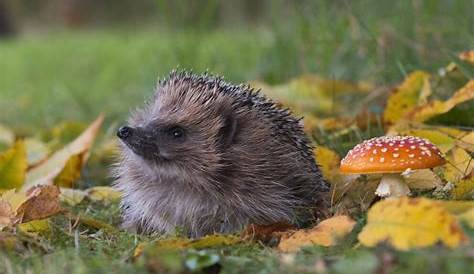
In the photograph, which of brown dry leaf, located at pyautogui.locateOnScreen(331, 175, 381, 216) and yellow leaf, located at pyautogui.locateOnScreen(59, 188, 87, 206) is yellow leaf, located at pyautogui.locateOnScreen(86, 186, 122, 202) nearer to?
yellow leaf, located at pyautogui.locateOnScreen(59, 188, 87, 206)

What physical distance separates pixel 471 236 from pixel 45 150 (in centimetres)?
311

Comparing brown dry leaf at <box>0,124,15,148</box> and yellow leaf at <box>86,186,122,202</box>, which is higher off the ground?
yellow leaf at <box>86,186,122,202</box>

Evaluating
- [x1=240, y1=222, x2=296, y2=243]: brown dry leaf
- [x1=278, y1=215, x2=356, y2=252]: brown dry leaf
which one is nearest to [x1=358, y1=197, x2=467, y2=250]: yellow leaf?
[x1=278, y1=215, x2=356, y2=252]: brown dry leaf

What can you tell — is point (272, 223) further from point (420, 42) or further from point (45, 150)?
point (420, 42)

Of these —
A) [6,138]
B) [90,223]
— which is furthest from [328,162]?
[6,138]

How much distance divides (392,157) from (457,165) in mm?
665

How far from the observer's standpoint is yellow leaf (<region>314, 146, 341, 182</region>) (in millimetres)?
4156

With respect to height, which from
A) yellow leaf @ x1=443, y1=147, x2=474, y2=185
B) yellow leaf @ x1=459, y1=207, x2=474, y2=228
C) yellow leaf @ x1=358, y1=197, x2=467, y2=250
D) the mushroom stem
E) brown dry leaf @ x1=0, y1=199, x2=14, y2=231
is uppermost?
yellow leaf @ x1=358, y1=197, x2=467, y2=250

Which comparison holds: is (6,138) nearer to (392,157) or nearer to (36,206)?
(36,206)

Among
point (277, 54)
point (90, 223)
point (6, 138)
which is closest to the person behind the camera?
point (90, 223)

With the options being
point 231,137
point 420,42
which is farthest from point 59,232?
point 420,42

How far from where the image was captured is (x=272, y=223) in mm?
3379

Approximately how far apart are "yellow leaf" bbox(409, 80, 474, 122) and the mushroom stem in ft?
3.43

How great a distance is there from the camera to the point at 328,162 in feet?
13.8
